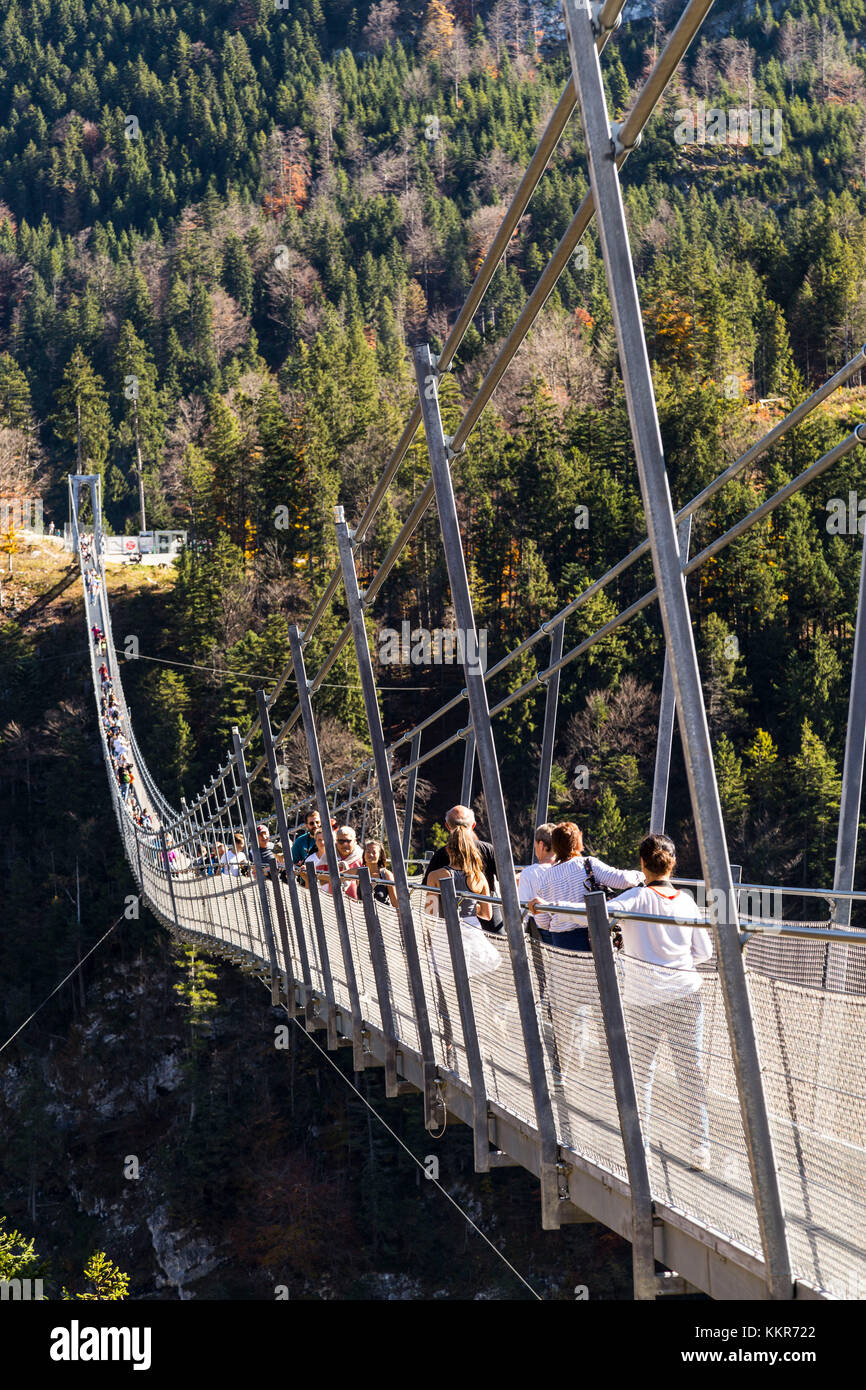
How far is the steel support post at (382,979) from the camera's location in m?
6.13

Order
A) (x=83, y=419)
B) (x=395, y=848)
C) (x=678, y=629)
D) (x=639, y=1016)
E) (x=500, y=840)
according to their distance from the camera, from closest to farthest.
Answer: (x=678, y=629) < (x=639, y=1016) < (x=500, y=840) < (x=395, y=848) < (x=83, y=419)

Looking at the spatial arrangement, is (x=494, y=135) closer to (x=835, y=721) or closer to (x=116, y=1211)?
(x=835, y=721)

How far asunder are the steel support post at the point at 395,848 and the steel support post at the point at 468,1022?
0.41 m

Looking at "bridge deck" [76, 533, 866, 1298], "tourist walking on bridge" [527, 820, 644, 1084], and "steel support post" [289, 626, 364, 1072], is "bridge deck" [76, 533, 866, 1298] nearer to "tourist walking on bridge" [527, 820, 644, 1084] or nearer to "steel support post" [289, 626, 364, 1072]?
"tourist walking on bridge" [527, 820, 644, 1084]

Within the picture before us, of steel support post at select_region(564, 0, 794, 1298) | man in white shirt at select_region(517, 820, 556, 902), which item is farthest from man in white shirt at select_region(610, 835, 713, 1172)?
man in white shirt at select_region(517, 820, 556, 902)

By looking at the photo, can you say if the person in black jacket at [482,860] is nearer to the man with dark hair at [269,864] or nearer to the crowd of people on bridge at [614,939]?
the crowd of people on bridge at [614,939]

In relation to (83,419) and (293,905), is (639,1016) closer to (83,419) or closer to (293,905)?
(293,905)

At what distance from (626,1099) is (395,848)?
249cm

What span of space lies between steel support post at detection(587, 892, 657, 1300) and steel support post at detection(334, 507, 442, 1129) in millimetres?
1782

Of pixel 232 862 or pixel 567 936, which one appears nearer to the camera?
pixel 567 936

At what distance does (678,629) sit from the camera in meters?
2.66

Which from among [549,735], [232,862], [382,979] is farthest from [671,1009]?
[232,862]

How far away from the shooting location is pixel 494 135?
74.0 metres

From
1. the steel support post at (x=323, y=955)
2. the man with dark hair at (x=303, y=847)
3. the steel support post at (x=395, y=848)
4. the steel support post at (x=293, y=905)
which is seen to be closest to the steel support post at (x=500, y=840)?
the steel support post at (x=395, y=848)
